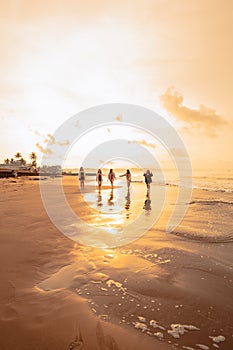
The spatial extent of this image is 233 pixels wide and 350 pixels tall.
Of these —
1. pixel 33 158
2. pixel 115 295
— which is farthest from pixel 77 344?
pixel 33 158

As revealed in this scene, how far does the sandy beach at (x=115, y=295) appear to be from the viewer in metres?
2.70

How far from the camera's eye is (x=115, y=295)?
3.69m

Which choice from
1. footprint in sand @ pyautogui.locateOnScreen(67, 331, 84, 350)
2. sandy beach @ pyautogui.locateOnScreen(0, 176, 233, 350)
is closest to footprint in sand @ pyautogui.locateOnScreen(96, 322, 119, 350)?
sandy beach @ pyautogui.locateOnScreen(0, 176, 233, 350)

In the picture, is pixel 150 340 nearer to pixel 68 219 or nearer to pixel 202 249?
pixel 202 249

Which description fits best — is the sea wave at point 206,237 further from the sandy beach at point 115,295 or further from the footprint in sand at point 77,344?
the footprint in sand at point 77,344

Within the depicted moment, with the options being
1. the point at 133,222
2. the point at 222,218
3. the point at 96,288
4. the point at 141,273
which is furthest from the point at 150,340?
the point at 222,218

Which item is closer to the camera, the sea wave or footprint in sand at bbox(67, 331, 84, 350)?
footprint in sand at bbox(67, 331, 84, 350)

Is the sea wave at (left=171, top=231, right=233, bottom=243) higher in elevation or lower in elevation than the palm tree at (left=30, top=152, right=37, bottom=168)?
lower

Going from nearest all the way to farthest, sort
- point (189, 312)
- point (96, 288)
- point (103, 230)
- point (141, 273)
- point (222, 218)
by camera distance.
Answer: point (189, 312) → point (96, 288) → point (141, 273) → point (103, 230) → point (222, 218)

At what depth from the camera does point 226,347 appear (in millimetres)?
2578

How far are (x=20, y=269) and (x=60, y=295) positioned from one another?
4.65 ft

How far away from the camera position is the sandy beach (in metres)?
2.70

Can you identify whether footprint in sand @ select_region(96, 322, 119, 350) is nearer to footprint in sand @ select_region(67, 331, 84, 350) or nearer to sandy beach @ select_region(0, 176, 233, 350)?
sandy beach @ select_region(0, 176, 233, 350)

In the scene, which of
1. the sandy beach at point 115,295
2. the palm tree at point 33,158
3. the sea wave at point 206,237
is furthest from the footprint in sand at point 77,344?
the palm tree at point 33,158
